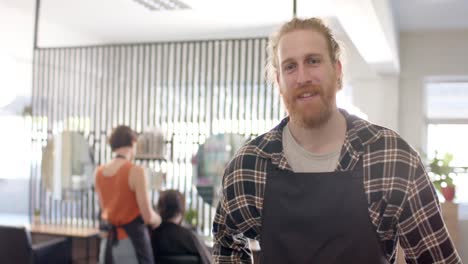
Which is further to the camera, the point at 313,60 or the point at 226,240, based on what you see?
the point at 226,240

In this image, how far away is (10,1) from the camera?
189 inches

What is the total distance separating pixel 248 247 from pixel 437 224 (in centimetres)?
49

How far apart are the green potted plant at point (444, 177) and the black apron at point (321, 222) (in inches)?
134

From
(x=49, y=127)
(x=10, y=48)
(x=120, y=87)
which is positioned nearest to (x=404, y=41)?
(x=120, y=87)

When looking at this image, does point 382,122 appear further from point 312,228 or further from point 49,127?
point 312,228

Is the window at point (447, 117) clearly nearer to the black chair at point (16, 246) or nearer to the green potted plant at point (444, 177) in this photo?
the green potted plant at point (444, 177)

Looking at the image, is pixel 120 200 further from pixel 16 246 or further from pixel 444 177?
pixel 444 177

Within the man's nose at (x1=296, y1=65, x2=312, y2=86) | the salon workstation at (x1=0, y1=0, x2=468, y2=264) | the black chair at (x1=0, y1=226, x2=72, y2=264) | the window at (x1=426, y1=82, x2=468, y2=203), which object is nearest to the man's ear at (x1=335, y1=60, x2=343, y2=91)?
the man's nose at (x1=296, y1=65, x2=312, y2=86)

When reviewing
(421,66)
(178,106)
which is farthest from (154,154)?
(421,66)

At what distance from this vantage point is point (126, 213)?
3.15m

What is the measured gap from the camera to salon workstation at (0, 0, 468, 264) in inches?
126

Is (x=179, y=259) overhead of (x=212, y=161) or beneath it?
beneath

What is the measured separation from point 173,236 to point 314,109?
211 cm

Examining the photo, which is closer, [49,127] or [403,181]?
[403,181]
